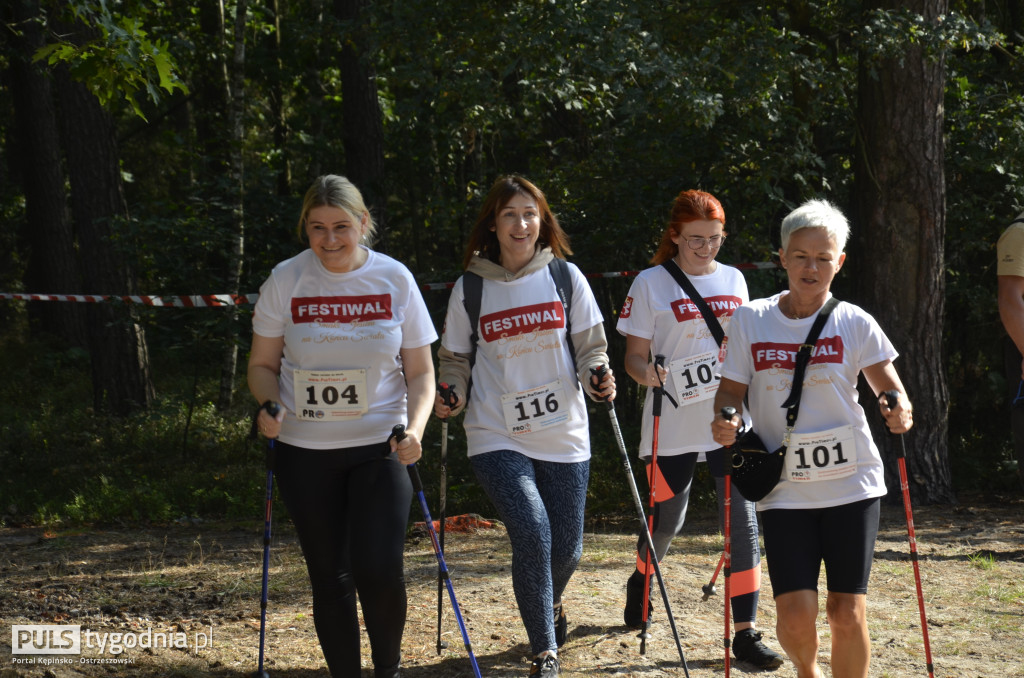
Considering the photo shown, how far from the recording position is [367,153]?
48.6 ft

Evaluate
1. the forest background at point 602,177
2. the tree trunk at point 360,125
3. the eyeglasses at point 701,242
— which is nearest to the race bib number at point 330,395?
the eyeglasses at point 701,242

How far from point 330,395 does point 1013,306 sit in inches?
144

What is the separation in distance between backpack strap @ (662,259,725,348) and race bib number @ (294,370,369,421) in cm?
182

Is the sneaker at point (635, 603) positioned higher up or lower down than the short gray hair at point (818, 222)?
lower down

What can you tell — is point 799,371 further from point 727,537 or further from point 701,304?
point 701,304

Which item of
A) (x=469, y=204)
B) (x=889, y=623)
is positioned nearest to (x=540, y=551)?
(x=889, y=623)

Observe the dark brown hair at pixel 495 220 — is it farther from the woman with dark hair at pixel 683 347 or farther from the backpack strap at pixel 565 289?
the woman with dark hair at pixel 683 347

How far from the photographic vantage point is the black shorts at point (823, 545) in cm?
362

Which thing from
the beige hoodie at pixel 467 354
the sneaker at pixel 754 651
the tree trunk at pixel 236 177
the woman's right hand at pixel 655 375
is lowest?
the sneaker at pixel 754 651

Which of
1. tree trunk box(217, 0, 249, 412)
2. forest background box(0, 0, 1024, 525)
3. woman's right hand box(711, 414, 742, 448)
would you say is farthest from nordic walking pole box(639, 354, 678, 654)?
tree trunk box(217, 0, 249, 412)

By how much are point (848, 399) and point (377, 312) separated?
177 cm

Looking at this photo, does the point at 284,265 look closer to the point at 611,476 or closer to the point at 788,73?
the point at 788,73

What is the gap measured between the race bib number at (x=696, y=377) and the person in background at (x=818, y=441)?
1061 mm

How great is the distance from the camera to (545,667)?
4.23 meters
